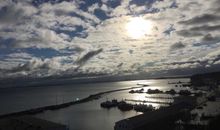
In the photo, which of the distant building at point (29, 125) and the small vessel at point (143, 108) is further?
the small vessel at point (143, 108)

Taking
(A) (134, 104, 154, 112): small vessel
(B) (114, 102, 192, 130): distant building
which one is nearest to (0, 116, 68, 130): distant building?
(B) (114, 102, 192, 130): distant building

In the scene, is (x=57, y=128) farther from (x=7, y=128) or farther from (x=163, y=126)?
(x=163, y=126)

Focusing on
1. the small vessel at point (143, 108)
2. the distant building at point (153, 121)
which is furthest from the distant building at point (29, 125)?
the small vessel at point (143, 108)

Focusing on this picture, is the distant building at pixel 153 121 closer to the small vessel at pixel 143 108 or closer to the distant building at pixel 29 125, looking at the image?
the distant building at pixel 29 125

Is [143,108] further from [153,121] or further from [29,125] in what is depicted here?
[29,125]

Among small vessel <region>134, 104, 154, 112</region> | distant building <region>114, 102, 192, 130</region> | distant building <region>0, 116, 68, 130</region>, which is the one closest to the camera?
distant building <region>0, 116, 68, 130</region>

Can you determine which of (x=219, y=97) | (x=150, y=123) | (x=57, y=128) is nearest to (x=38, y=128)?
(x=57, y=128)

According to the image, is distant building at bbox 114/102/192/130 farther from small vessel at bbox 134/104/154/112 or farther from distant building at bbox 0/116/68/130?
small vessel at bbox 134/104/154/112

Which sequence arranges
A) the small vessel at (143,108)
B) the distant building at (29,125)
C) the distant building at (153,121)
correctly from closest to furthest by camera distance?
the distant building at (29,125) → the distant building at (153,121) → the small vessel at (143,108)

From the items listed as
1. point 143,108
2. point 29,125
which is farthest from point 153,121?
point 143,108
